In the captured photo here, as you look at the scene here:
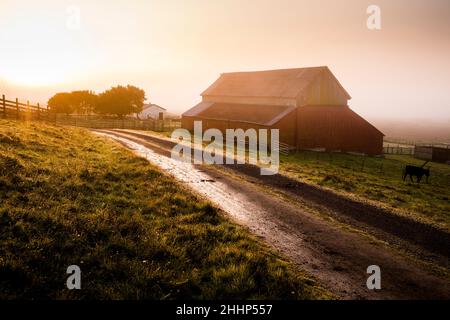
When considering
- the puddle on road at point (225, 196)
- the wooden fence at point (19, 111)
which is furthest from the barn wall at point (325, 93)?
the wooden fence at point (19, 111)

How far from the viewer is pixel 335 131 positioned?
136ft

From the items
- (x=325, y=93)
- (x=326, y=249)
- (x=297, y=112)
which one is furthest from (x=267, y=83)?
(x=326, y=249)

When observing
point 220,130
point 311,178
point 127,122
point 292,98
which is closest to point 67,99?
point 127,122

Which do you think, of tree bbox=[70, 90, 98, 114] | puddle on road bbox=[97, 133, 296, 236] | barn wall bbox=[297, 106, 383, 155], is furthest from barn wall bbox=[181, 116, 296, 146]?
tree bbox=[70, 90, 98, 114]

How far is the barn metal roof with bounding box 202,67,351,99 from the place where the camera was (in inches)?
1779

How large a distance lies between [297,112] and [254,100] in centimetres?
1199

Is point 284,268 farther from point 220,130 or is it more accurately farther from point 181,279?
point 220,130

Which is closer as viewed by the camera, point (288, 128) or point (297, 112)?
point (288, 128)

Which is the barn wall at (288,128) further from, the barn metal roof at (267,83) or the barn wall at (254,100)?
the barn metal roof at (267,83)

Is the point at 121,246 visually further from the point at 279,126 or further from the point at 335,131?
the point at 335,131

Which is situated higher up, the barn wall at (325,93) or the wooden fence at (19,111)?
the barn wall at (325,93)

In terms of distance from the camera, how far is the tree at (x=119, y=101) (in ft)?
236

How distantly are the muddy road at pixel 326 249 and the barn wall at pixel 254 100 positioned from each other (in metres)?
32.4

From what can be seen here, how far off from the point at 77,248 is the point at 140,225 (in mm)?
1927
